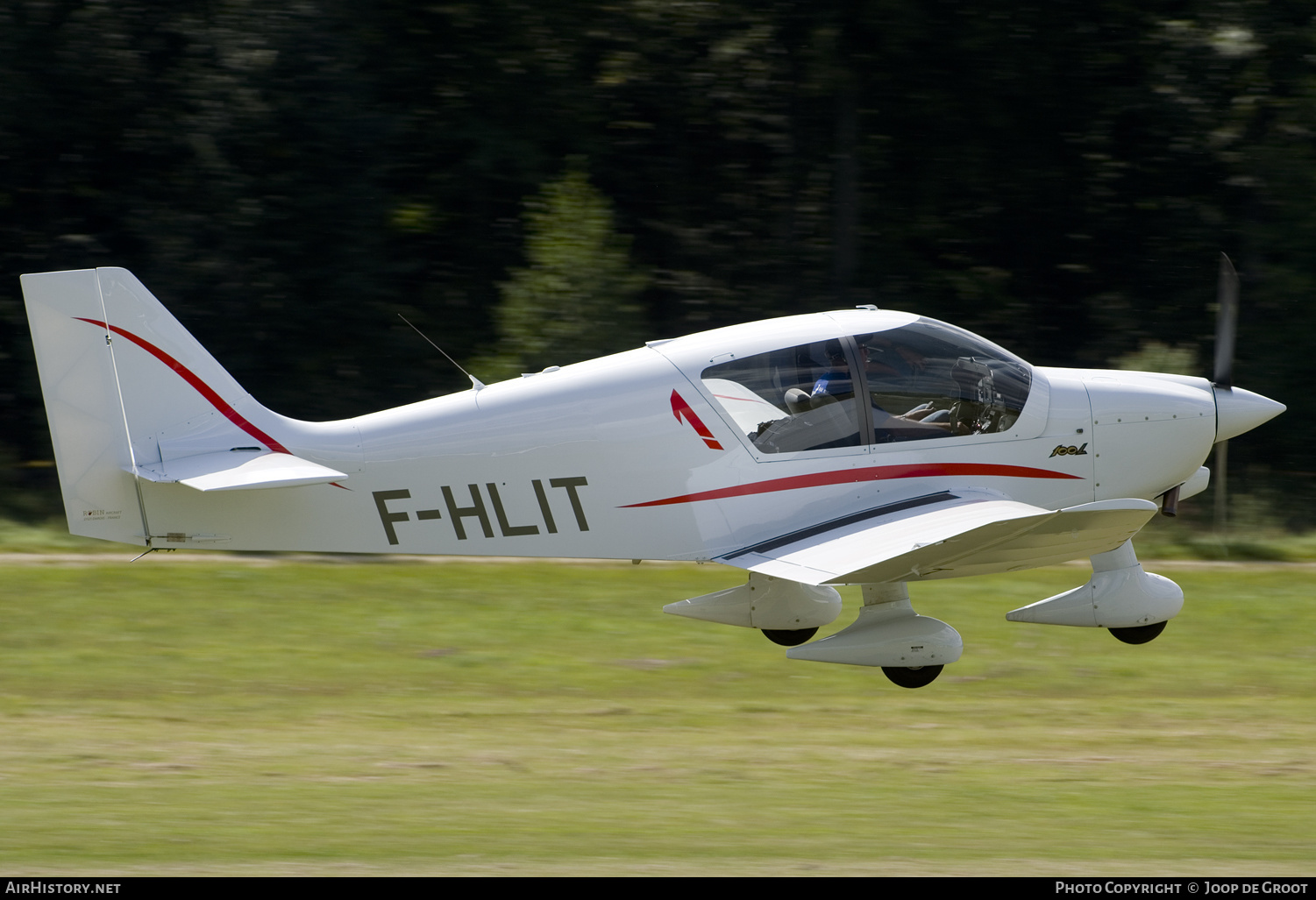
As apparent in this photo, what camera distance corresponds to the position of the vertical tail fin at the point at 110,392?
8438 mm

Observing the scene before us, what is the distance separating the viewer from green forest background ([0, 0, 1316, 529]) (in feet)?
65.2

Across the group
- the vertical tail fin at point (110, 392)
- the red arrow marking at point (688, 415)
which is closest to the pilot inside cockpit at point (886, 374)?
the red arrow marking at point (688, 415)

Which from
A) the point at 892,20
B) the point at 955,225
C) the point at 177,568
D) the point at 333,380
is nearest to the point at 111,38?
the point at 333,380

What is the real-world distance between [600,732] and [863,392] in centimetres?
302

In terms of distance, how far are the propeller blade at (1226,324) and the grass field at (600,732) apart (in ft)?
8.21

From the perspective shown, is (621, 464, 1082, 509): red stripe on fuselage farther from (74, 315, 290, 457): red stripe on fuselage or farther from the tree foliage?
the tree foliage

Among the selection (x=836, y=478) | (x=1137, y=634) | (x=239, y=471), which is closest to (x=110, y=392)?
(x=239, y=471)

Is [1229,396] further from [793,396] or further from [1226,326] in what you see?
[793,396]

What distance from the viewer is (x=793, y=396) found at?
9102mm

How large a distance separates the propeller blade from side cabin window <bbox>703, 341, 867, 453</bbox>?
9.33 ft

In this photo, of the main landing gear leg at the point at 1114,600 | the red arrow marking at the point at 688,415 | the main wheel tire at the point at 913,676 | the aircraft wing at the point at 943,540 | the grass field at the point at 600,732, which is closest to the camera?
the grass field at the point at 600,732

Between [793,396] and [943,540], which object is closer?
[943,540]

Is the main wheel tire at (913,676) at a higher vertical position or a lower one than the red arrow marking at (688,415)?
lower

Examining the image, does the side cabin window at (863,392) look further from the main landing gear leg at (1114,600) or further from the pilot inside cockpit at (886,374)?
the main landing gear leg at (1114,600)
